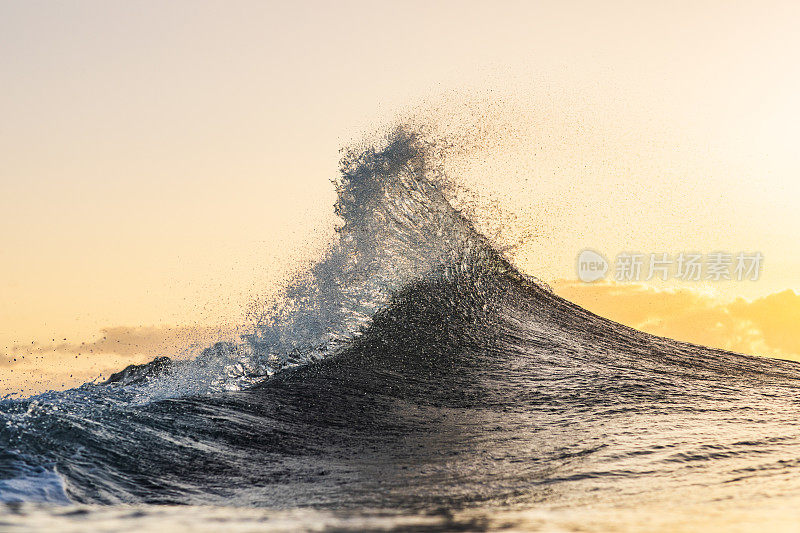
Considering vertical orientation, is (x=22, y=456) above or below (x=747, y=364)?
below

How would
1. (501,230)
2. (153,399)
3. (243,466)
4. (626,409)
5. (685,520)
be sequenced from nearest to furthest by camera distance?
(685,520) → (243,466) → (626,409) → (153,399) → (501,230)

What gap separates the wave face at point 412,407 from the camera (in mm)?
3834

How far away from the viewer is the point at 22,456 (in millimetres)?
4152

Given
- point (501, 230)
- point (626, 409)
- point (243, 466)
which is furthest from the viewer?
point (501, 230)

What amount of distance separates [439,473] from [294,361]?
158 inches

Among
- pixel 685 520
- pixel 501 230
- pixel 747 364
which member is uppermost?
pixel 501 230

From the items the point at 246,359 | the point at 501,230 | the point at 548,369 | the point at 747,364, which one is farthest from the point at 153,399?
the point at 747,364

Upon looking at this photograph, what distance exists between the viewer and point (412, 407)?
663 centimetres

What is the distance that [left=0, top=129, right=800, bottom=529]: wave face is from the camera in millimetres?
3834

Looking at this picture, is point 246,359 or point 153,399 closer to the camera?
point 153,399

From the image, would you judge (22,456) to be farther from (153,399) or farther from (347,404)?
(347,404)

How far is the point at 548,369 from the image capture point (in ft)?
24.6

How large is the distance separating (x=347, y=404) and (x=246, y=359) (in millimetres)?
2009

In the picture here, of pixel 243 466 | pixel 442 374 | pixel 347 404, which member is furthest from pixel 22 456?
pixel 442 374
